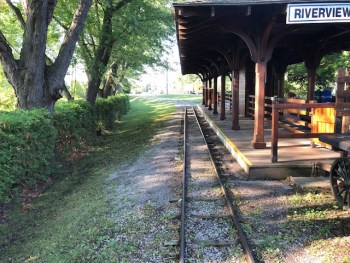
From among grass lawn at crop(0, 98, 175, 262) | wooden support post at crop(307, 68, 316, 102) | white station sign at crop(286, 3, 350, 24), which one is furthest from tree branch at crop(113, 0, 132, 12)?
white station sign at crop(286, 3, 350, 24)

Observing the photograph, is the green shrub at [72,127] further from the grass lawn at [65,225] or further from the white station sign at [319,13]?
the white station sign at [319,13]

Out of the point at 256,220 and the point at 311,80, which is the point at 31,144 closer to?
the point at 256,220

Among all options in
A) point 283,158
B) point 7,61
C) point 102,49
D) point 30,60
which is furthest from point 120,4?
point 283,158

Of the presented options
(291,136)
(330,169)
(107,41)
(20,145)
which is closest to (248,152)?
(291,136)

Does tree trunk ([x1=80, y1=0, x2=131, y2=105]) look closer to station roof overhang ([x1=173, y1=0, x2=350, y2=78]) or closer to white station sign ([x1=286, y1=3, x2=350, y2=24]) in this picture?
station roof overhang ([x1=173, y1=0, x2=350, y2=78])

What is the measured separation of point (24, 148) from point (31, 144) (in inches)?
14.2

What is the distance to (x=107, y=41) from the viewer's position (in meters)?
16.4

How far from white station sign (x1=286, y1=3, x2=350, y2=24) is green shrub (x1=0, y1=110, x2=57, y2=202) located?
5654mm

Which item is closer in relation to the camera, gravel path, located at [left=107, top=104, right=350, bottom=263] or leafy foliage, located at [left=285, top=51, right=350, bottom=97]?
gravel path, located at [left=107, top=104, right=350, bottom=263]

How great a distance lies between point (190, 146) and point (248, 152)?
365cm

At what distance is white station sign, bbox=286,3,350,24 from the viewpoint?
7125mm

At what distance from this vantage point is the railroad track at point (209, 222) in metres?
4.54

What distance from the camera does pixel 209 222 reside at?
18.2ft

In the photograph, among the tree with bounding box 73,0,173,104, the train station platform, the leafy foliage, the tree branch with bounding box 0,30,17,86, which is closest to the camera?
the train station platform
